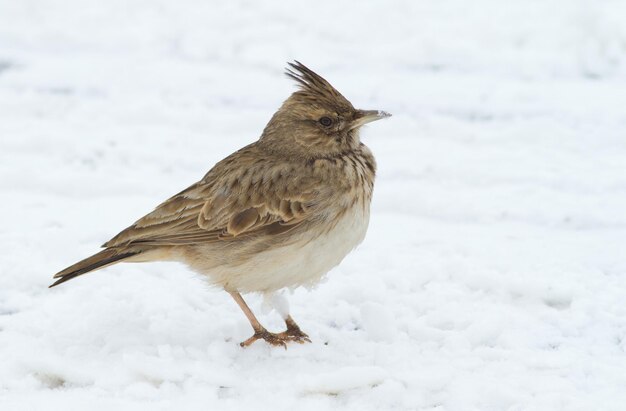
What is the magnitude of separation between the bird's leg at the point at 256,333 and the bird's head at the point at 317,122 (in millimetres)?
888

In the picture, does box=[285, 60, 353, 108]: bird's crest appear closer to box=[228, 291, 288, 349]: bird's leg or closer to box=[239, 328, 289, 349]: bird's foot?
box=[228, 291, 288, 349]: bird's leg

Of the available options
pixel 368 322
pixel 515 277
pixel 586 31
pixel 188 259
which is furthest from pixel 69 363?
pixel 586 31

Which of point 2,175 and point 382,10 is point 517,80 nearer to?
point 382,10

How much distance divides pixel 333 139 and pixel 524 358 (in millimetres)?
1602

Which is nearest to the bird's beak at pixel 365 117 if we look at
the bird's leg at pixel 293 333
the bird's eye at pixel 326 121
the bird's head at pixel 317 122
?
the bird's head at pixel 317 122

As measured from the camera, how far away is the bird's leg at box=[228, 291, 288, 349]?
5137mm

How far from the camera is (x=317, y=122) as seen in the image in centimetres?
553

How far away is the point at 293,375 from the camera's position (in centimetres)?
482

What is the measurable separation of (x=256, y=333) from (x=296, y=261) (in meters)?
0.48

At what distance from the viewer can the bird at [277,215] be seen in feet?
A: 16.7

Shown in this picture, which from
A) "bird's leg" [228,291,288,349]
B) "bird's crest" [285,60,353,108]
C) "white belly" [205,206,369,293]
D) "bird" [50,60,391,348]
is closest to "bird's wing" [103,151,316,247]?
"bird" [50,60,391,348]

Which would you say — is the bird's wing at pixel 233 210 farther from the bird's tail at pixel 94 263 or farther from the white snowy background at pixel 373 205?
the white snowy background at pixel 373 205

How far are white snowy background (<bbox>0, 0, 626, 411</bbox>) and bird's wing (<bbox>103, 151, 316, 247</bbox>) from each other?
15.4 inches

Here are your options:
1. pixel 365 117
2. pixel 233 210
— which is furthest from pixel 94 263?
pixel 365 117
